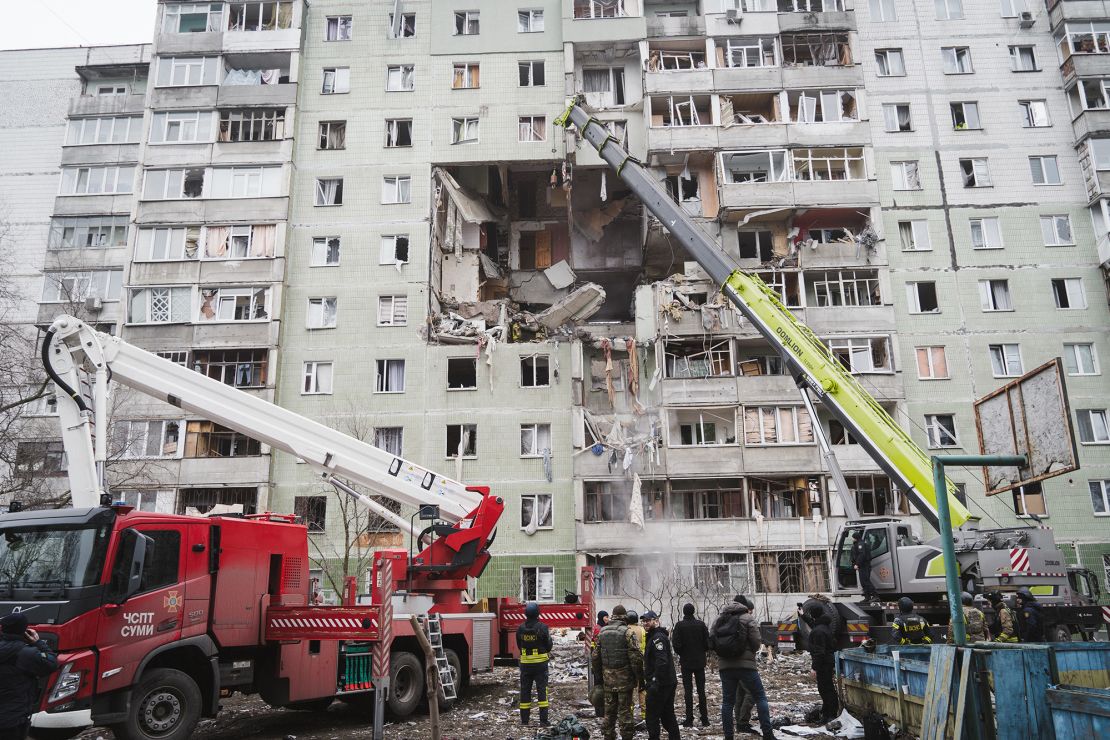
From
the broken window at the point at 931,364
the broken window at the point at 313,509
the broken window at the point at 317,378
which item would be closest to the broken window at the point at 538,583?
the broken window at the point at 313,509

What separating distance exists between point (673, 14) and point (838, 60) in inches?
312

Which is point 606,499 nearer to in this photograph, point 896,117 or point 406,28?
point 896,117

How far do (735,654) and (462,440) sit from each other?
21397 mm

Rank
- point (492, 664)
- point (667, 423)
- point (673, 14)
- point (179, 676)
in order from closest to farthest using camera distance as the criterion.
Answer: point (179, 676) → point (492, 664) → point (667, 423) → point (673, 14)

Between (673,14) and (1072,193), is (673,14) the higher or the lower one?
the higher one

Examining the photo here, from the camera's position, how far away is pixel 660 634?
1080cm

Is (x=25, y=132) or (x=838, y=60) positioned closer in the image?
(x=838, y=60)

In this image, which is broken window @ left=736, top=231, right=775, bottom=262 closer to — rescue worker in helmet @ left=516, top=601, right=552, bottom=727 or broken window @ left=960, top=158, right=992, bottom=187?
broken window @ left=960, top=158, right=992, bottom=187

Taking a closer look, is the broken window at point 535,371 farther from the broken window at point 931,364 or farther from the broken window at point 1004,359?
the broken window at point 1004,359

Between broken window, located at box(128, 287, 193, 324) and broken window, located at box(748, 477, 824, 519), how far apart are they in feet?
78.8

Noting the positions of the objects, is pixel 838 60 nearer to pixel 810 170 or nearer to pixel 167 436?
pixel 810 170

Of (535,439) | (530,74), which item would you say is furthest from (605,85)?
(535,439)

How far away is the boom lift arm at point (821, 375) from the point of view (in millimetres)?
16141

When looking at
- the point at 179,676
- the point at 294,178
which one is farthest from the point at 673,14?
the point at 179,676
